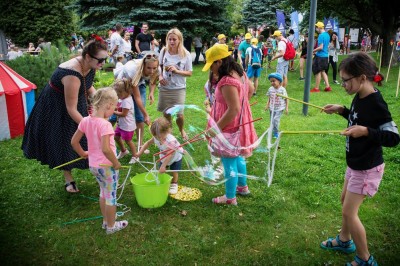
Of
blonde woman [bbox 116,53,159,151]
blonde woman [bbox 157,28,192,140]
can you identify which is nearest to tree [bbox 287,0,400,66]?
blonde woman [bbox 157,28,192,140]

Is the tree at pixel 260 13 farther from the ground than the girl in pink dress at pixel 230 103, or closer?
farther from the ground

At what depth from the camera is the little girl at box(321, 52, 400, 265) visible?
8.24 feet

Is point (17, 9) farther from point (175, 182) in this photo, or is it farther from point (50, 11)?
point (175, 182)

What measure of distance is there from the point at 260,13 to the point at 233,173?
28.7 meters

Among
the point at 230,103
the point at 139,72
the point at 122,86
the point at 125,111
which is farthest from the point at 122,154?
the point at 230,103

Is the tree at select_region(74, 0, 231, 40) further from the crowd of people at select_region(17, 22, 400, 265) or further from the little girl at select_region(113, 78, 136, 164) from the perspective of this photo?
the crowd of people at select_region(17, 22, 400, 265)

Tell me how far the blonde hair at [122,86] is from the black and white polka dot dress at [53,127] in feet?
2.23

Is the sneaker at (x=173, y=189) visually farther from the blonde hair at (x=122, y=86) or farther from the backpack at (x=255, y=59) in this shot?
the backpack at (x=255, y=59)

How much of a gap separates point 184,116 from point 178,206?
109 centimetres

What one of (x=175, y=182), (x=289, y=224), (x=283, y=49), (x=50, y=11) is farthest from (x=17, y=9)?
(x=289, y=224)

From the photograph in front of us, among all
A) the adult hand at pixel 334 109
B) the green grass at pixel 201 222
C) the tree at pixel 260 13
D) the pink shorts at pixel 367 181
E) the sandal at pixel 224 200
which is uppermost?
the tree at pixel 260 13

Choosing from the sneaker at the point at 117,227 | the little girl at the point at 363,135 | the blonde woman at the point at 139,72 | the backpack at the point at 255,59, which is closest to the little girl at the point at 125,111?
the blonde woman at the point at 139,72

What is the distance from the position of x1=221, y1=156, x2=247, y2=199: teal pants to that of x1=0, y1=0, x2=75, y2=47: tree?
68.7 ft

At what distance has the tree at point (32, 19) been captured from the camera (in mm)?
21688
